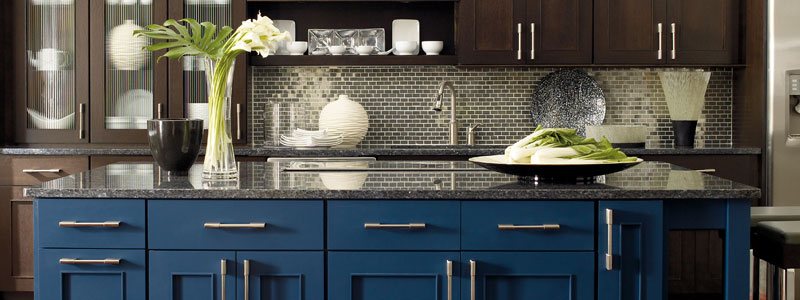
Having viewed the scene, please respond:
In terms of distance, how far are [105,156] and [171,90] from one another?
0.51 metres

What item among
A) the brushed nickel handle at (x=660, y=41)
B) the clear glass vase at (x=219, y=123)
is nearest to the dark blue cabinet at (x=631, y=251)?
the clear glass vase at (x=219, y=123)

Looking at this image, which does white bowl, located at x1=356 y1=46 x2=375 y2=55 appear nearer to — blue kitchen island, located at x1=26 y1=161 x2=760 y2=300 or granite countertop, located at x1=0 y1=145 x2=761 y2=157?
granite countertop, located at x1=0 y1=145 x2=761 y2=157

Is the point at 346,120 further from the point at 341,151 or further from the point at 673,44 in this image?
the point at 673,44

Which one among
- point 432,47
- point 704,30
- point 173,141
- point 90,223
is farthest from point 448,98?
point 90,223

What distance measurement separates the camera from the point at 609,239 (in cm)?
260

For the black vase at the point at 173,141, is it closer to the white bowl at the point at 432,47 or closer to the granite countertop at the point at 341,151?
the granite countertop at the point at 341,151

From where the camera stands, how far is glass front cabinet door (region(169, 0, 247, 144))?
16.9 ft

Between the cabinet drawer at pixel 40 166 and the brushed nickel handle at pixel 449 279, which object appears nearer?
the brushed nickel handle at pixel 449 279

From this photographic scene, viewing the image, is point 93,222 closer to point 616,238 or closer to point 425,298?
point 425,298

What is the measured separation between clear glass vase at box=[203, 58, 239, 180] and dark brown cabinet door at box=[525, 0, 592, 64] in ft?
8.37

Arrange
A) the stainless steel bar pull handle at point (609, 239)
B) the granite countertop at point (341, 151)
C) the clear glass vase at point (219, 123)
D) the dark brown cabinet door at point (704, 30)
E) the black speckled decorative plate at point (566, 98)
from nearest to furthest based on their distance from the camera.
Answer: the stainless steel bar pull handle at point (609, 239), the clear glass vase at point (219, 123), the granite countertop at point (341, 151), the dark brown cabinet door at point (704, 30), the black speckled decorative plate at point (566, 98)

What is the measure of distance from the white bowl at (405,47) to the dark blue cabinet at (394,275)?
2.72 meters

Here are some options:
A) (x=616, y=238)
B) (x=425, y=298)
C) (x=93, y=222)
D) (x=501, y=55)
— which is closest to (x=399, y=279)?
(x=425, y=298)

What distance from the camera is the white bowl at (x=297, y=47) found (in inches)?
206
